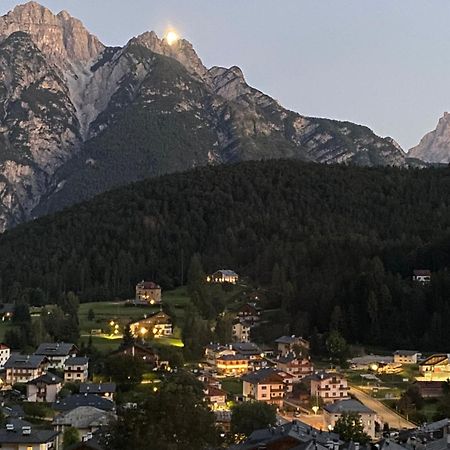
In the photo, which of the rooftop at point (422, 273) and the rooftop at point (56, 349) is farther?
the rooftop at point (422, 273)

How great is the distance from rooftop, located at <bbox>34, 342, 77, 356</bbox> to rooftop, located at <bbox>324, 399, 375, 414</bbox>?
898 inches

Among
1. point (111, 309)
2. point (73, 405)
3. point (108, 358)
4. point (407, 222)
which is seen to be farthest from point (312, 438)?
point (407, 222)

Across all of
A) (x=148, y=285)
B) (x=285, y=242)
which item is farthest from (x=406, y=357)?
(x=285, y=242)

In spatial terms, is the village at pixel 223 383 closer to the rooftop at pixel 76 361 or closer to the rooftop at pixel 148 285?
the rooftop at pixel 76 361

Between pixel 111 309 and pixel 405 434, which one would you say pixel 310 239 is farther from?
pixel 405 434

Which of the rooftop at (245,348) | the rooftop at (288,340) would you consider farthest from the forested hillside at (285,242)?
the rooftop at (245,348)

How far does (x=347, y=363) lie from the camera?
254 ft

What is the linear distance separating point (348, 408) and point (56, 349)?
84.6 feet

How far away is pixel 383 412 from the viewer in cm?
5934

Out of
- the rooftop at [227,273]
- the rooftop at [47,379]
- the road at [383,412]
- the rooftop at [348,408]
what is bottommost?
the road at [383,412]

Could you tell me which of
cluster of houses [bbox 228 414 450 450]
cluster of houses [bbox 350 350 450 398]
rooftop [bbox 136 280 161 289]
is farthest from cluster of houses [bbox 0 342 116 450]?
rooftop [bbox 136 280 161 289]

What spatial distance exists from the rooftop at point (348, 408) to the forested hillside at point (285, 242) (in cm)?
2933

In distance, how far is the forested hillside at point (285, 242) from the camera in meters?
91.2

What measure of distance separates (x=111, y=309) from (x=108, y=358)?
27698mm
